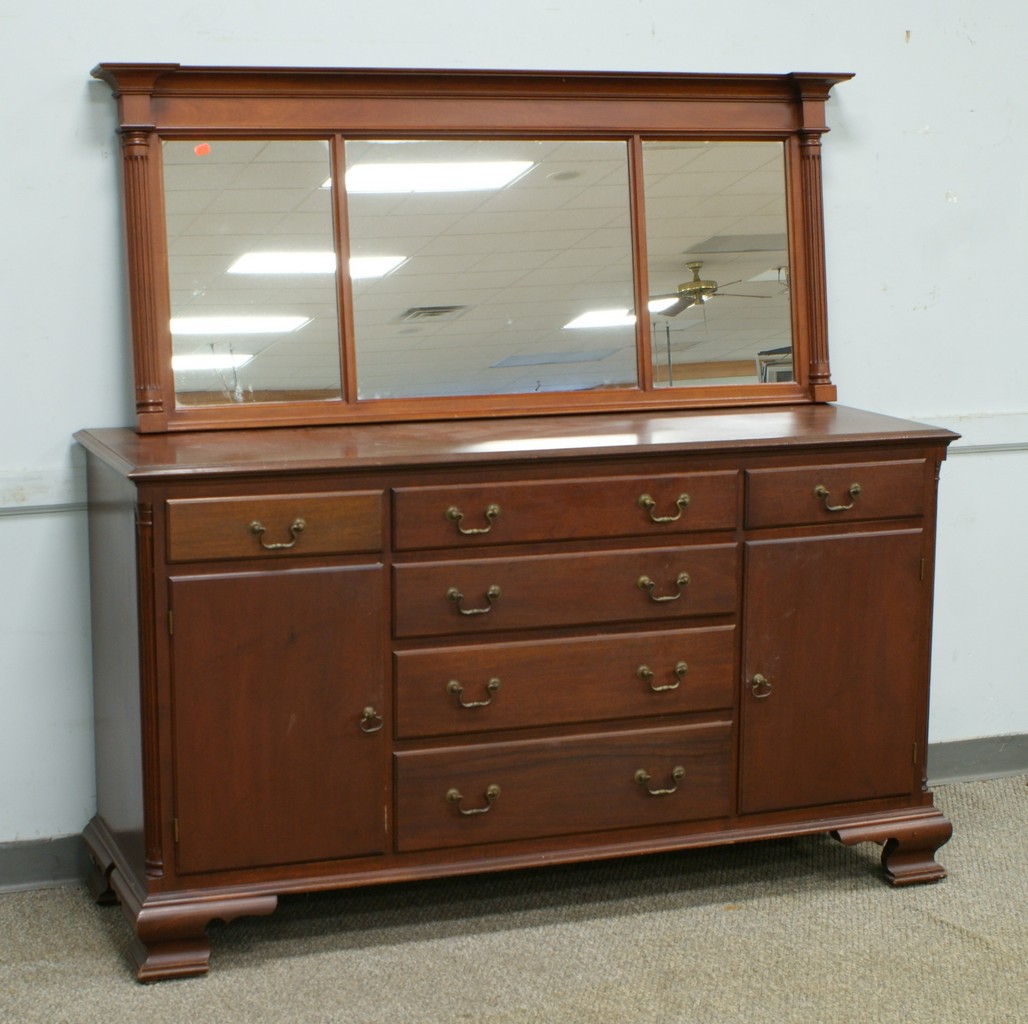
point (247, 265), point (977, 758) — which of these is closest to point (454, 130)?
point (247, 265)

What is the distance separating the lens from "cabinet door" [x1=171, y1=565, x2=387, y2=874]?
2.41 metres

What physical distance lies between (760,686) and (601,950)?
610 millimetres

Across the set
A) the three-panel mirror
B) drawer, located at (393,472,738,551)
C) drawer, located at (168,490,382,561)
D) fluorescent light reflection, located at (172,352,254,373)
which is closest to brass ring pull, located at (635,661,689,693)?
drawer, located at (393,472,738,551)

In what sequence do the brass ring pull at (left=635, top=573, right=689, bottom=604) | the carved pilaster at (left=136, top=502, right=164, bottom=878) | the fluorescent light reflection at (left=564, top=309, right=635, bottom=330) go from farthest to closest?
1. the fluorescent light reflection at (left=564, top=309, right=635, bottom=330)
2. the brass ring pull at (left=635, top=573, right=689, bottom=604)
3. the carved pilaster at (left=136, top=502, right=164, bottom=878)

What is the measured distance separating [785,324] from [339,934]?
1714mm

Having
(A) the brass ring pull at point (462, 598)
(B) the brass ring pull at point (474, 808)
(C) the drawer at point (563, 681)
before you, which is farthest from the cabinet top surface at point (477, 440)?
(B) the brass ring pull at point (474, 808)

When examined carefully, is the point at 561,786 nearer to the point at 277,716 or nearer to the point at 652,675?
the point at 652,675

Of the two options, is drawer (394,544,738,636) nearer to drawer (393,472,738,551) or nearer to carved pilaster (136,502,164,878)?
drawer (393,472,738,551)

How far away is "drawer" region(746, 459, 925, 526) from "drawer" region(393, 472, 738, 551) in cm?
6

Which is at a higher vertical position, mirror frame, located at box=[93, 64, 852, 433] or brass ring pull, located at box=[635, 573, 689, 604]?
mirror frame, located at box=[93, 64, 852, 433]

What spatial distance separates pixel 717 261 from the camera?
309 cm

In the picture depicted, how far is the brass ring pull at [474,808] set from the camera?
2566 mm

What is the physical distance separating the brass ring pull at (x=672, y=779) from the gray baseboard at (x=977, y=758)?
1.03 meters

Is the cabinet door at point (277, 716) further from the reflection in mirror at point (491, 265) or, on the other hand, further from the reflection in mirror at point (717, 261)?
the reflection in mirror at point (717, 261)
